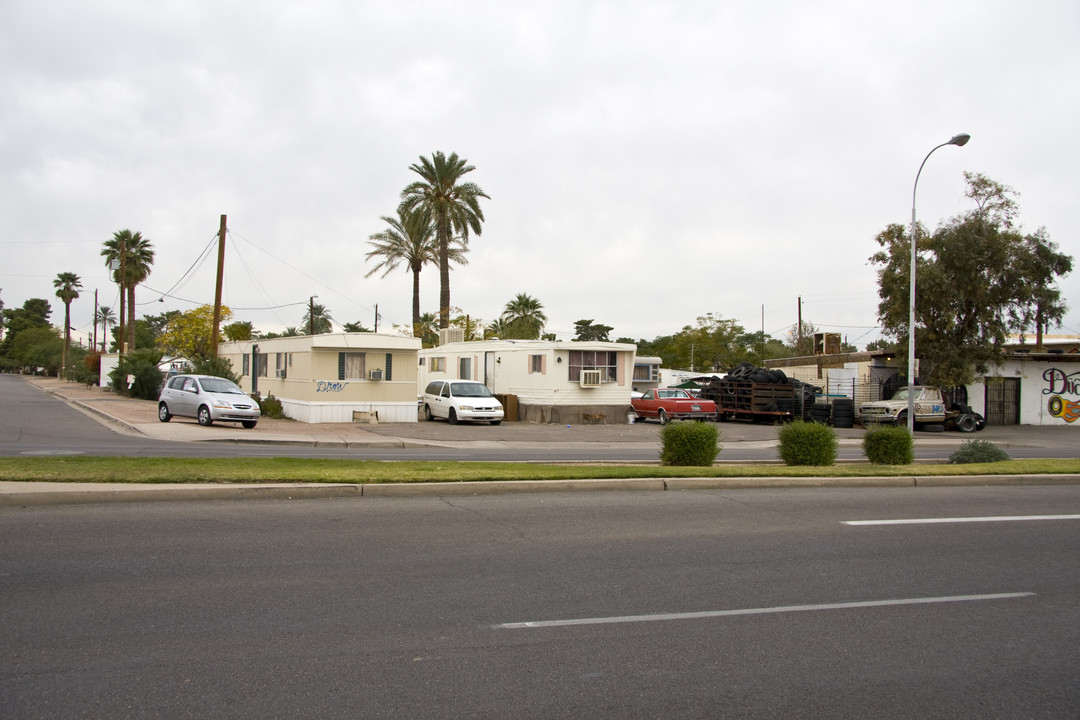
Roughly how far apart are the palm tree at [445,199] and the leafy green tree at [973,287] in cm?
1970

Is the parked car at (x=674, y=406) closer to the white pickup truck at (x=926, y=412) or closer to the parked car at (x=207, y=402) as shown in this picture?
the white pickup truck at (x=926, y=412)

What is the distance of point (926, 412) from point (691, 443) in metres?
21.1

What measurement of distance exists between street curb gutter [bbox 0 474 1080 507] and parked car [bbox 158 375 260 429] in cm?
1456

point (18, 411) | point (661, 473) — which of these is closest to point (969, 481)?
point (661, 473)

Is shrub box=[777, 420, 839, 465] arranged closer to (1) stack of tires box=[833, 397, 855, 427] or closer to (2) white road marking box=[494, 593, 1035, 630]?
(2) white road marking box=[494, 593, 1035, 630]

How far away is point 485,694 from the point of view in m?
4.35

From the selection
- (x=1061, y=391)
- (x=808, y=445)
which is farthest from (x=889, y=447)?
(x=1061, y=391)

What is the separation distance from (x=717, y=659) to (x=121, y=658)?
352 centimetres

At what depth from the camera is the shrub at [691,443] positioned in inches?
563

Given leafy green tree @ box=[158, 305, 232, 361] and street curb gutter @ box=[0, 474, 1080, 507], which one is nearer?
street curb gutter @ box=[0, 474, 1080, 507]

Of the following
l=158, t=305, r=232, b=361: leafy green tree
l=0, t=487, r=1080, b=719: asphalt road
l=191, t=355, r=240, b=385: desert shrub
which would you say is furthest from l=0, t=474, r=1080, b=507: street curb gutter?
l=158, t=305, r=232, b=361: leafy green tree

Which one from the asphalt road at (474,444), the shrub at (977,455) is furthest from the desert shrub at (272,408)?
the shrub at (977,455)

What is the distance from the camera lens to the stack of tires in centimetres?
3253

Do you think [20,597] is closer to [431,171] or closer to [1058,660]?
[1058,660]
